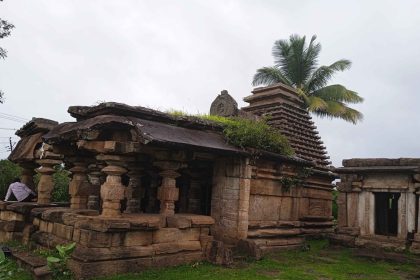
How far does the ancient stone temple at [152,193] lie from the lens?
6.72 meters

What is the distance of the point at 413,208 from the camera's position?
35.2ft

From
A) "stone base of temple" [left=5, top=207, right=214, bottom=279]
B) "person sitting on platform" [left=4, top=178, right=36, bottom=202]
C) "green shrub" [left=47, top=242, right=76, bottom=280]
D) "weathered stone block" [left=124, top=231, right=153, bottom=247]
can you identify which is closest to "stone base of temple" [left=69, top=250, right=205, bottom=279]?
"stone base of temple" [left=5, top=207, right=214, bottom=279]

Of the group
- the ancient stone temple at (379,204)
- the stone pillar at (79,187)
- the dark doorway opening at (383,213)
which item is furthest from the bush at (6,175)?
the dark doorway opening at (383,213)

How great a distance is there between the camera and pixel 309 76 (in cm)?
2458

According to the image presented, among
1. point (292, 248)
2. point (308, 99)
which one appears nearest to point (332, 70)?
point (308, 99)

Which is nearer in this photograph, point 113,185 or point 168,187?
point 113,185

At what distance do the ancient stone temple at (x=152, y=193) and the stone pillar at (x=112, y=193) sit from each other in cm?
2

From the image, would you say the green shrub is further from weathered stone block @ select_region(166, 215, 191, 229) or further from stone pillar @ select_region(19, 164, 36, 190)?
stone pillar @ select_region(19, 164, 36, 190)

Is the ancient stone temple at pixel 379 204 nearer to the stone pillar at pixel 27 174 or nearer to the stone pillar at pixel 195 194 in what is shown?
the stone pillar at pixel 195 194

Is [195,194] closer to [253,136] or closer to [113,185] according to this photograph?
[253,136]

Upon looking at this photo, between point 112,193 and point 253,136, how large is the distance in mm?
3744

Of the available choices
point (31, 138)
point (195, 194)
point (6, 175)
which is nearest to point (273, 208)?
point (195, 194)

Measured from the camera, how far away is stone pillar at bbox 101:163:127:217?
6.86 m

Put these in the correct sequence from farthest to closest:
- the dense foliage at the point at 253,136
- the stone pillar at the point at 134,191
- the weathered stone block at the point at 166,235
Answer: the dense foliage at the point at 253,136 < the stone pillar at the point at 134,191 < the weathered stone block at the point at 166,235
